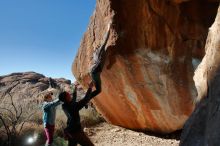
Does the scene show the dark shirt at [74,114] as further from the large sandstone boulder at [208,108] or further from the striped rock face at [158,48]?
the striped rock face at [158,48]

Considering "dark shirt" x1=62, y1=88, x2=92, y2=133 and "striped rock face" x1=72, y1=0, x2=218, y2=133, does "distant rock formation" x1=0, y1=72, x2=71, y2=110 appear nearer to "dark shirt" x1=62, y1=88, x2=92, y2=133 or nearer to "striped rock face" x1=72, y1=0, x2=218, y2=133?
"striped rock face" x1=72, y1=0, x2=218, y2=133

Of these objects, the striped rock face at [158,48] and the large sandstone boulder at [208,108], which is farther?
the striped rock face at [158,48]

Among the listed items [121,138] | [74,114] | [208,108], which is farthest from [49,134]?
[121,138]

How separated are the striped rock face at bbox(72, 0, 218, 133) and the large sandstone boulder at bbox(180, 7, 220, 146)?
15.1 ft

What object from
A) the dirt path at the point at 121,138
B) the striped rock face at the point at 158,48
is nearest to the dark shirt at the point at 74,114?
the striped rock face at the point at 158,48

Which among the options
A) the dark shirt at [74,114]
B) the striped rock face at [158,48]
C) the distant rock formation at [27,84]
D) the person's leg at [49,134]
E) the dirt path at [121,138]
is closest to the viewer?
the dark shirt at [74,114]

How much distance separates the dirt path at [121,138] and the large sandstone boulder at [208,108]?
5774 mm

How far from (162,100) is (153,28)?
1.92m

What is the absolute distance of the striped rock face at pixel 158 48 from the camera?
1009cm

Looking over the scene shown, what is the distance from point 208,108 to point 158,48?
5.87m

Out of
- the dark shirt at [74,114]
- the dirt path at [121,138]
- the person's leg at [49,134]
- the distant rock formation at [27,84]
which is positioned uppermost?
the distant rock formation at [27,84]

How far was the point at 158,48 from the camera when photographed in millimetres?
10375

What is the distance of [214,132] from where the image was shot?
400 cm

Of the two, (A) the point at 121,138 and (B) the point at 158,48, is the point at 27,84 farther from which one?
(B) the point at 158,48
